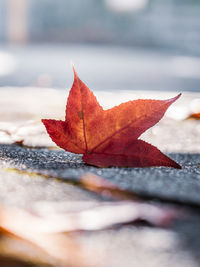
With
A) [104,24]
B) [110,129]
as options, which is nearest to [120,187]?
[110,129]

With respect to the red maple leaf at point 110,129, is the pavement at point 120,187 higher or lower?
lower

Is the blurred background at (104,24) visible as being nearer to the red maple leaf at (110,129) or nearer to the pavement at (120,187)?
the pavement at (120,187)

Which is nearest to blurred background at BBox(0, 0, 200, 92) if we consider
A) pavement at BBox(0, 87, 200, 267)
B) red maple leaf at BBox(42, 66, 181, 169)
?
pavement at BBox(0, 87, 200, 267)

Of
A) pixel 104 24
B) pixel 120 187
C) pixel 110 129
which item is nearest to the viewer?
pixel 120 187

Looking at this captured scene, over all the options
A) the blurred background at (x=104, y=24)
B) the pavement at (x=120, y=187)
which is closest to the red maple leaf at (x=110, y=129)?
the pavement at (x=120, y=187)

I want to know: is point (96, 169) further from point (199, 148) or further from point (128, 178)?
point (199, 148)

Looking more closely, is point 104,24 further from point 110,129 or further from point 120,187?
point 120,187
